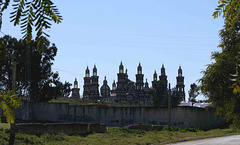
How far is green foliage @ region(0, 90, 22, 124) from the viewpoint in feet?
6.45

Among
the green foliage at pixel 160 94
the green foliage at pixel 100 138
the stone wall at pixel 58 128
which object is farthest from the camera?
the green foliage at pixel 160 94

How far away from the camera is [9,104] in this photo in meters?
2.10

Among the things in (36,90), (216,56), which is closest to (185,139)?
(216,56)

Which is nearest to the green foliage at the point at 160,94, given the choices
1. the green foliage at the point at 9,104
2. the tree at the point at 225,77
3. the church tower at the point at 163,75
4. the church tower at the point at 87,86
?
the church tower at the point at 163,75

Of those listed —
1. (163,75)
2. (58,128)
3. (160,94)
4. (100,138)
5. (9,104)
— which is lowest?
(100,138)

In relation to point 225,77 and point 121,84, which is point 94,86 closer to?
point 121,84

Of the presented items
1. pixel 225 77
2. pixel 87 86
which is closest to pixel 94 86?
pixel 87 86

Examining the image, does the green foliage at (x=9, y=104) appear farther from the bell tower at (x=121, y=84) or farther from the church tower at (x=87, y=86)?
the church tower at (x=87, y=86)

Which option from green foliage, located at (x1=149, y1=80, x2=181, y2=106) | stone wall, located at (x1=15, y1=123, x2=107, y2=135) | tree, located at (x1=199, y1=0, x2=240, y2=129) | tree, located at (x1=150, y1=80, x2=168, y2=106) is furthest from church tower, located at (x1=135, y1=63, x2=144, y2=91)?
tree, located at (x1=199, y1=0, x2=240, y2=129)

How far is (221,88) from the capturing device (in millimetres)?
18266

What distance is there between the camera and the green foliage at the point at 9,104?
1.96m

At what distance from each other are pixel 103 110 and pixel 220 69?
29695 mm

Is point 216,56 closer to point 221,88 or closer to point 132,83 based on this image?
point 221,88

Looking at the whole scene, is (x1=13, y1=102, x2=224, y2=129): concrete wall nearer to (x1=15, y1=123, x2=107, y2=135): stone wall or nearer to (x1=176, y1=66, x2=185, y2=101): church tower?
(x1=15, y1=123, x2=107, y2=135): stone wall
